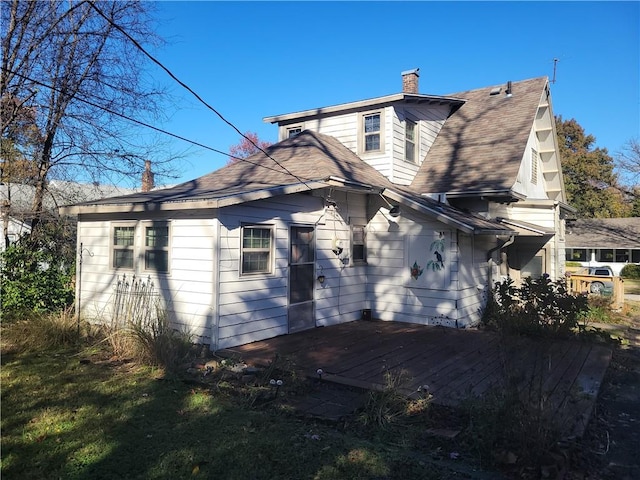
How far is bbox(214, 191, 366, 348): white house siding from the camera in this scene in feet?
24.0

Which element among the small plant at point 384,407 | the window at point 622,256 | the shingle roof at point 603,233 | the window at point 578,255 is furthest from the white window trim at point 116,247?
the window at point 622,256

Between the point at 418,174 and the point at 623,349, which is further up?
the point at 418,174

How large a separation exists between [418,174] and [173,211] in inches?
306

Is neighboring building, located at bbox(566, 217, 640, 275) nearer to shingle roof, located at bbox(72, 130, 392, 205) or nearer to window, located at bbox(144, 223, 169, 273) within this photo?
shingle roof, located at bbox(72, 130, 392, 205)

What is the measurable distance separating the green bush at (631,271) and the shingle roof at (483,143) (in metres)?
22.2

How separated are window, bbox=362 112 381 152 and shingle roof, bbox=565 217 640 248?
2581 centimetres

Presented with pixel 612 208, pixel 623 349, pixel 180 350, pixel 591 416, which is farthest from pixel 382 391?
pixel 612 208

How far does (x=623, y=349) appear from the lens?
8.74 metres

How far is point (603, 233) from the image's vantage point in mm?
33219

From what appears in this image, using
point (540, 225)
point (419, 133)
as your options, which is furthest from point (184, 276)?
point (540, 225)

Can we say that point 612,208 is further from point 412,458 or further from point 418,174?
point 412,458

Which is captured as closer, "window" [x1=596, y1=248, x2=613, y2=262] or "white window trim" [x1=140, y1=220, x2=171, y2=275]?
"white window trim" [x1=140, y1=220, x2=171, y2=275]

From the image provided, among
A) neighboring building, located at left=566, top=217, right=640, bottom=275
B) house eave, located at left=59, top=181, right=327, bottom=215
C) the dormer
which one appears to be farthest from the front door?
neighboring building, located at left=566, top=217, right=640, bottom=275

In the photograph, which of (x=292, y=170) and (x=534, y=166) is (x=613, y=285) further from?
(x=292, y=170)
